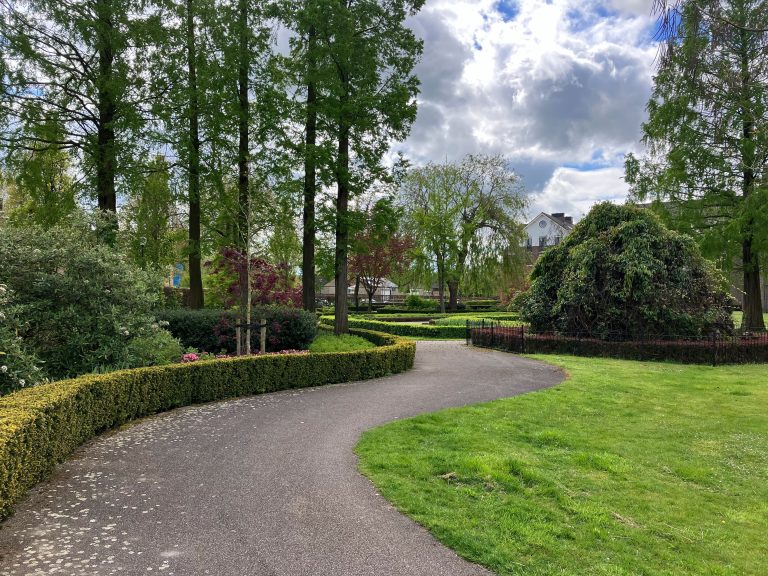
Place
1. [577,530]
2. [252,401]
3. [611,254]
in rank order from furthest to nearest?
[611,254]
[252,401]
[577,530]

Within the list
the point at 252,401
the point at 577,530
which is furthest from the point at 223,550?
the point at 252,401

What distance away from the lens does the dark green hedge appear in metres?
13.4

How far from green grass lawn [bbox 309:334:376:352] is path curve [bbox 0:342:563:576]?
5996mm

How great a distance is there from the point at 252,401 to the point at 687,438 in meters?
6.82

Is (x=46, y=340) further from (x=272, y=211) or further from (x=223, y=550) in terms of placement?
(x=272, y=211)

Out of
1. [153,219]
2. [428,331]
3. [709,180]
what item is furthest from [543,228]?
[153,219]

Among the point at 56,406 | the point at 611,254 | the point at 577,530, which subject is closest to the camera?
the point at 577,530

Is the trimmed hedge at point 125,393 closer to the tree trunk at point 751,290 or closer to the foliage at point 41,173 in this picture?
the foliage at point 41,173

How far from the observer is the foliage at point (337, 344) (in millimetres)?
13695

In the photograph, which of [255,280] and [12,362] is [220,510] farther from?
[255,280]

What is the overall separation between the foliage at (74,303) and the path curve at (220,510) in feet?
6.11

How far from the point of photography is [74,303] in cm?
855

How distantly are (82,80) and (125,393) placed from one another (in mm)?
12383

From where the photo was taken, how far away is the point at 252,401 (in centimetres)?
895
